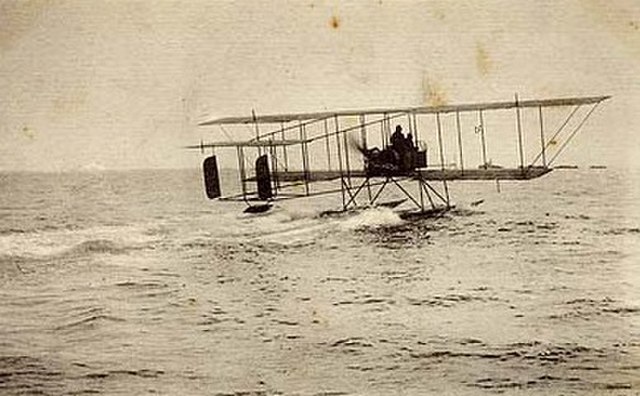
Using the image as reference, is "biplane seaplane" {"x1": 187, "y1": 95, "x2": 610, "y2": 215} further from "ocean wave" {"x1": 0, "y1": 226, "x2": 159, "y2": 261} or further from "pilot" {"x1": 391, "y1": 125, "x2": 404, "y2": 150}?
"ocean wave" {"x1": 0, "y1": 226, "x2": 159, "y2": 261}

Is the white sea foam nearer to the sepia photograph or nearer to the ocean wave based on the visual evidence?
the sepia photograph

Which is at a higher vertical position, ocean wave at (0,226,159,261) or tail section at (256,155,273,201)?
tail section at (256,155,273,201)

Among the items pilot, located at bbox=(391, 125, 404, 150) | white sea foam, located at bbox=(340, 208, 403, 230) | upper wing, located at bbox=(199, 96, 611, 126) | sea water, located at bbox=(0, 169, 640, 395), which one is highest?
upper wing, located at bbox=(199, 96, 611, 126)

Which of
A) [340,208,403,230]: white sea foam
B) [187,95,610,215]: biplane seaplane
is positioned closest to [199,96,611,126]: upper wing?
[187,95,610,215]: biplane seaplane

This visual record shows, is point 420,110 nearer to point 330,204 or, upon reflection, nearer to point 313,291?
point 330,204

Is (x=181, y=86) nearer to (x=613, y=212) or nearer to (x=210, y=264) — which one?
(x=210, y=264)

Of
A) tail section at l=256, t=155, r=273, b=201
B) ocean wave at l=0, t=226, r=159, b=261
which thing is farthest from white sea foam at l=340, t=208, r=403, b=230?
ocean wave at l=0, t=226, r=159, b=261
